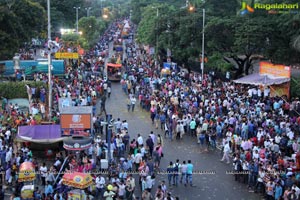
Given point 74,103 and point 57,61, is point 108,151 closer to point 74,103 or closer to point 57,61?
point 74,103

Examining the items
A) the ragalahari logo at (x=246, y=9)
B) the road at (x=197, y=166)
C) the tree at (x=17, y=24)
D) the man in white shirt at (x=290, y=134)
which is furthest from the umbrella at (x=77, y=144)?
the ragalahari logo at (x=246, y=9)

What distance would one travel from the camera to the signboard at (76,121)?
22.3 metres

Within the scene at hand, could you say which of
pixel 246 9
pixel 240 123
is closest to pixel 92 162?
pixel 240 123

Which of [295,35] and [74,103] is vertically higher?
[295,35]

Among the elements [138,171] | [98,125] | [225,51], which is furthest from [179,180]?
[225,51]

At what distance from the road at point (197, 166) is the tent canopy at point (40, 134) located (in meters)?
4.95

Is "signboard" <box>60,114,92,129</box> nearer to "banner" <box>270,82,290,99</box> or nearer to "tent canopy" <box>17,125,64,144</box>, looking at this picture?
"tent canopy" <box>17,125,64,144</box>

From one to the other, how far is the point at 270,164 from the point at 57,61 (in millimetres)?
27002

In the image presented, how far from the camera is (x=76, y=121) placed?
22.3m

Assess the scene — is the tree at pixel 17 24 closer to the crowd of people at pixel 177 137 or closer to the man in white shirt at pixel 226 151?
the crowd of people at pixel 177 137

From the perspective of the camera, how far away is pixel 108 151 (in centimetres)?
2147

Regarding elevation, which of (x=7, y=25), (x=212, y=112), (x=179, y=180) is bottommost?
(x=179, y=180)

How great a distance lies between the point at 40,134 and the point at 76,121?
170 cm

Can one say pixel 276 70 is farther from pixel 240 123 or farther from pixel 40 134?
pixel 40 134
